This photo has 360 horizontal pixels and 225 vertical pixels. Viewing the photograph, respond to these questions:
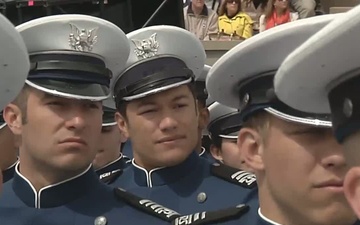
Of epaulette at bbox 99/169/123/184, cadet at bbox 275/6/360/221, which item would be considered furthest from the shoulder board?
cadet at bbox 275/6/360/221

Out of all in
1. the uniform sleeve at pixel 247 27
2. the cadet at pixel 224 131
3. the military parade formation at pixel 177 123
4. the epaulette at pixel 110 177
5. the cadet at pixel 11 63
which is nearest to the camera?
the military parade formation at pixel 177 123

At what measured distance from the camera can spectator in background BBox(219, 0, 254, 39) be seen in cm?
650

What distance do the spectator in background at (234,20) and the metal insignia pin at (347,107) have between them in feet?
17.2

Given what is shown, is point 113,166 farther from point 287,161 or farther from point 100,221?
point 287,161

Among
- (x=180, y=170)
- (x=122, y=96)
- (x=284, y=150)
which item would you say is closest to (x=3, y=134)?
(x=122, y=96)

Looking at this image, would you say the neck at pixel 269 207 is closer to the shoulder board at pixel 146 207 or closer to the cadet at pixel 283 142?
the cadet at pixel 283 142

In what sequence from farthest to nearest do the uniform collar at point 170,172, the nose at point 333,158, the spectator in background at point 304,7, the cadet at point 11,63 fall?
the spectator in background at point 304,7, the uniform collar at point 170,172, the cadet at point 11,63, the nose at point 333,158

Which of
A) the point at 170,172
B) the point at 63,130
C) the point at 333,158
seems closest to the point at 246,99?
the point at 333,158

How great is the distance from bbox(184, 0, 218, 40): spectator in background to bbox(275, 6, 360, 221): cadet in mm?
5137

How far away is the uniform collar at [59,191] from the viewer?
7.31 feet

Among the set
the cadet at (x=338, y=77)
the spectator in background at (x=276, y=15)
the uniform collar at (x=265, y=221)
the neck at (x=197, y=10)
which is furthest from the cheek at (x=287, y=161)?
the neck at (x=197, y=10)

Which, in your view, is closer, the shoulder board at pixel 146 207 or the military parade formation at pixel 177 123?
the military parade formation at pixel 177 123

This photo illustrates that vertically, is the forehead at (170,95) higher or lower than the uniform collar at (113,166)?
higher

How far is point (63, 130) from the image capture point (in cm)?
211
